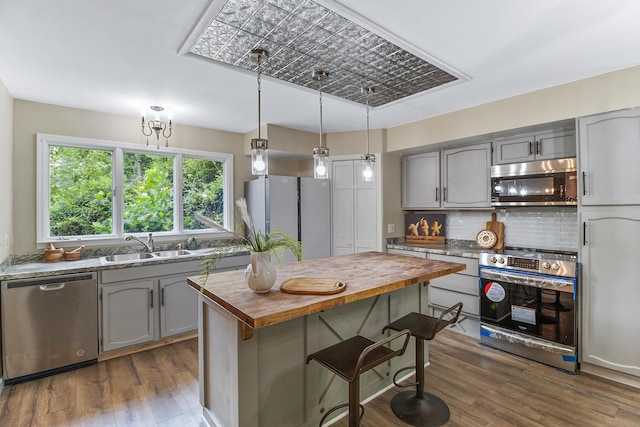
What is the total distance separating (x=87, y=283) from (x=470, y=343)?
3.78 m

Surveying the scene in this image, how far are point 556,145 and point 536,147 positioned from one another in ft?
0.53

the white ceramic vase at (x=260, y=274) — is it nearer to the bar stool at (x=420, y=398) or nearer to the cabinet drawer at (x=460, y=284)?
the bar stool at (x=420, y=398)

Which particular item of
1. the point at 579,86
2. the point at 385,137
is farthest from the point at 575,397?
the point at 385,137

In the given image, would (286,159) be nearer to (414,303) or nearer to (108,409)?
(414,303)

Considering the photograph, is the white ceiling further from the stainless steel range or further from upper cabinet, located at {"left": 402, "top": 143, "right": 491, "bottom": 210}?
the stainless steel range

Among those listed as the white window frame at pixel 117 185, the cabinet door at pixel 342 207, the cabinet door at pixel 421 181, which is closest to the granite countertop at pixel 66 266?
the white window frame at pixel 117 185

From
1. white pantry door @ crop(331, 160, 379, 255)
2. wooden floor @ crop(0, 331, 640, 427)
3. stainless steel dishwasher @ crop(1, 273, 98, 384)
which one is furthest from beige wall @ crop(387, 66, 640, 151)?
stainless steel dishwasher @ crop(1, 273, 98, 384)

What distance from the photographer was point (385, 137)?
164 inches

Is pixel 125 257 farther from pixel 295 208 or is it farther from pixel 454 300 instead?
pixel 454 300

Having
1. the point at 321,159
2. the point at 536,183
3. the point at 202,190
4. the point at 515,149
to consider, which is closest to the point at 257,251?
the point at 321,159

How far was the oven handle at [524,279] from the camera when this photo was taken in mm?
2668

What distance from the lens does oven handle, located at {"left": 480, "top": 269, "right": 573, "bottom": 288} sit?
2.67 meters

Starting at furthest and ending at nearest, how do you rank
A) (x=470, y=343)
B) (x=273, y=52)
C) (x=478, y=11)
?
(x=470, y=343) < (x=273, y=52) < (x=478, y=11)

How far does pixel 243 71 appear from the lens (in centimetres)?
238
